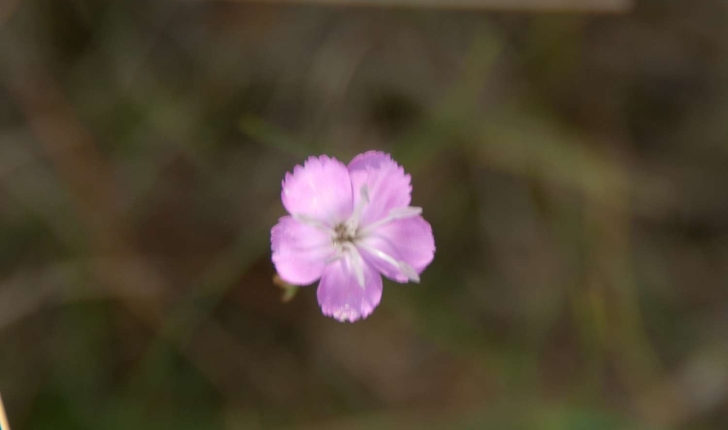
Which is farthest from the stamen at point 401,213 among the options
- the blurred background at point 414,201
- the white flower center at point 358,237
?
the blurred background at point 414,201

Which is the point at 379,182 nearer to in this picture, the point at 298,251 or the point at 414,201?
the point at 298,251

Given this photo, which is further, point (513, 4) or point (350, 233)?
point (513, 4)

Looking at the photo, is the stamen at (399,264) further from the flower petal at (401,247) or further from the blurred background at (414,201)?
the blurred background at (414,201)

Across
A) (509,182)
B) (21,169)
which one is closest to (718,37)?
(509,182)

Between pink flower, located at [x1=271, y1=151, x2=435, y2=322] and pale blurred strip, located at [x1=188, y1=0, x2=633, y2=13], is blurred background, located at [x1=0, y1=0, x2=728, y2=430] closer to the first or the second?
pale blurred strip, located at [x1=188, y1=0, x2=633, y2=13]

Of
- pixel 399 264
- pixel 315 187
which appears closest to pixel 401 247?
pixel 399 264

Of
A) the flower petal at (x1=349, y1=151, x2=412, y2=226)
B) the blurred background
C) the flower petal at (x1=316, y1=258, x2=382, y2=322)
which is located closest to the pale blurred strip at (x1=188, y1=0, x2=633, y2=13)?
the blurred background

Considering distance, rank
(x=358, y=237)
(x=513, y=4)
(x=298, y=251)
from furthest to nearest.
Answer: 1. (x=513, y=4)
2. (x=358, y=237)
3. (x=298, y=251)
